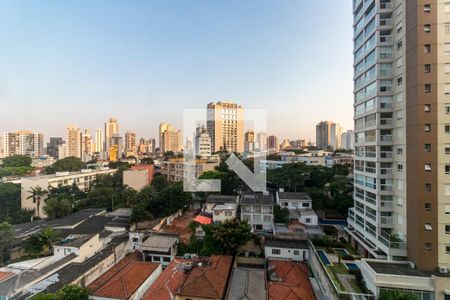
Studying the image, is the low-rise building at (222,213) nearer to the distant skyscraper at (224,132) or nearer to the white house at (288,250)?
the white house at (288,250)

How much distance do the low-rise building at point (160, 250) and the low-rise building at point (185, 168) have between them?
46.1ft

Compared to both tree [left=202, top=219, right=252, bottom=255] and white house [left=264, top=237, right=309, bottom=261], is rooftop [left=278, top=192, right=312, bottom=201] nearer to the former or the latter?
white house [left=264, top=237, right=309, bottom=261]

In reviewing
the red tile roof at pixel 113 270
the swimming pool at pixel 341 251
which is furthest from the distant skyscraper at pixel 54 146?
the swimming pool at pixel 341 251

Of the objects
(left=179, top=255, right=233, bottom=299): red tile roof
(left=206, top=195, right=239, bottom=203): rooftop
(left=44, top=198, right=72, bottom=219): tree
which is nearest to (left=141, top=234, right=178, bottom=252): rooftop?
(left=179, top=255, right=233, bottom=299): red tile roof

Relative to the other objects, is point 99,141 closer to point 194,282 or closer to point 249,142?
point 249,142

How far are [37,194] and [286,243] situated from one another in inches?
976

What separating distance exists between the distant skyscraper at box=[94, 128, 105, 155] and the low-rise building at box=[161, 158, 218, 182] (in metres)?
47.0

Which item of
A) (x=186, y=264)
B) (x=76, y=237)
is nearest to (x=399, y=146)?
(x=186, y=264)

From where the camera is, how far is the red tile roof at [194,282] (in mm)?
9398

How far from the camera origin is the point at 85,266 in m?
11.6

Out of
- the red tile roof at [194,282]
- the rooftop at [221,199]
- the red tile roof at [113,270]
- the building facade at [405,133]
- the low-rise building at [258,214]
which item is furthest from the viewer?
the rooftop at [221,199]

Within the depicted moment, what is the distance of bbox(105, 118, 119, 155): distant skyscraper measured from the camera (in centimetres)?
7487

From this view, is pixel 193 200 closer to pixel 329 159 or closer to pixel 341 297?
pixel 341 297

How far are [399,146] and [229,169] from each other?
698 inches
